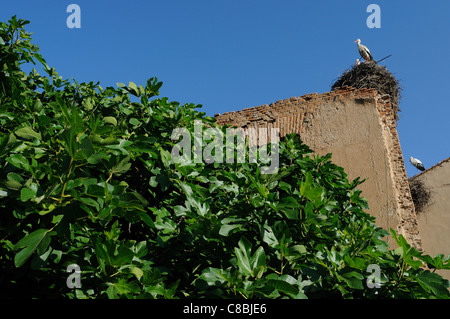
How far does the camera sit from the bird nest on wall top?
8945mm

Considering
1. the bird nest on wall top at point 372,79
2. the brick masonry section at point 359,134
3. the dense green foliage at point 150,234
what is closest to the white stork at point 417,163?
the bird nest on wall top at point 372,79

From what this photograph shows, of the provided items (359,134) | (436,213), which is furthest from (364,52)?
(359,134)

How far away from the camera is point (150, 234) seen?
2760mm

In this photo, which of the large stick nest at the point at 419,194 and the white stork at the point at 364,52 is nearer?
the large stick nest at the point at 419,194

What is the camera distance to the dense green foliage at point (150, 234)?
1.63 metres
